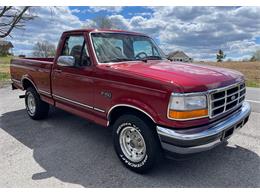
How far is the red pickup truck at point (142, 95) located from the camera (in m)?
2.95

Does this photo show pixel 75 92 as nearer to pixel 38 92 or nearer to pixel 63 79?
pixel 63 79

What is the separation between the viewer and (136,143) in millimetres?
3533

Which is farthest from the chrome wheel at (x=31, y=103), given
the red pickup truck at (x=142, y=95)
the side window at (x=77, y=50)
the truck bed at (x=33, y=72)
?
the side window at (x=77, y=50)

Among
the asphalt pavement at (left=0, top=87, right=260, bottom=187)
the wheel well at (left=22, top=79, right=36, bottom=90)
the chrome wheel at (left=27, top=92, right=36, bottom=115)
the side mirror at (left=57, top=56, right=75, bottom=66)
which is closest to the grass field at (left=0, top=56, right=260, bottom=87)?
the wheel well at (left=22, top=79, right=36, bottom=90)

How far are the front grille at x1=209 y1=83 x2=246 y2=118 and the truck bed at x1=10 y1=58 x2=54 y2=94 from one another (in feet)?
11.2

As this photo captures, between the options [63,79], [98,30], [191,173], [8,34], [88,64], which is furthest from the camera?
[8,34]

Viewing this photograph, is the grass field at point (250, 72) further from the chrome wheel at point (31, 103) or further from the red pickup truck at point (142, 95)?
the chrome wheel at point (31, 103)

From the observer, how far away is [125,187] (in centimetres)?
313

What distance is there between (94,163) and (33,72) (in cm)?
307

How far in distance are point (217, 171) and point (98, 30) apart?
3035 millimetres

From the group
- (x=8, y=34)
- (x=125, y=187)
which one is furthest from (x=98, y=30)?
(x=8, y=34)

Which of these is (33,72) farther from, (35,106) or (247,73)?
(247,73)

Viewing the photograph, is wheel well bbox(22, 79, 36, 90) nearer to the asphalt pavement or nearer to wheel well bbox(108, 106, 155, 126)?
the asphalt pavement
